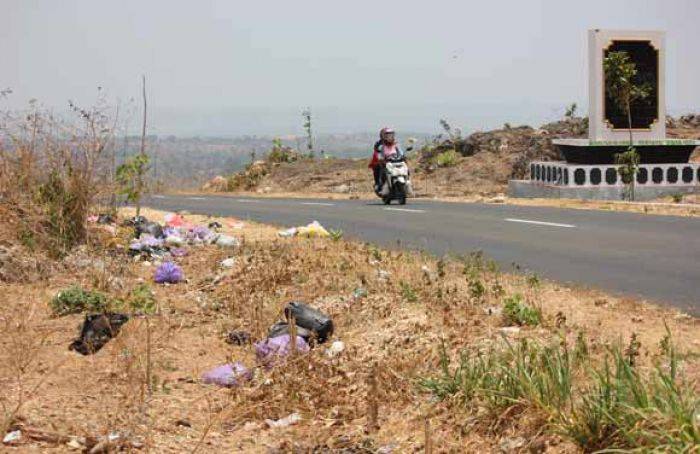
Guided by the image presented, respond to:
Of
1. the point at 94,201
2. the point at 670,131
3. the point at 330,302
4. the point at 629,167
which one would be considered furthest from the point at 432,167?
the point at 330,302

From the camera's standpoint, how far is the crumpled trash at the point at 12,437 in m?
5.52

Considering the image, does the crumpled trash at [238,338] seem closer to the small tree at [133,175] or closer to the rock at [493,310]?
the rock at [493,310]

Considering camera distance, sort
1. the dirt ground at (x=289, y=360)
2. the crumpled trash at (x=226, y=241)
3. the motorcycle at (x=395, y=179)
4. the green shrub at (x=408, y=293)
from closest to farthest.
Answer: the dirt ground at (x=289, y=360), the green shrub at (x=408, y=293), the crumpled trash at (x=226, y=241), the motorcycle at (x=395, y=179)

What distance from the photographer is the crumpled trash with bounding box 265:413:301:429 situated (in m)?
6.10

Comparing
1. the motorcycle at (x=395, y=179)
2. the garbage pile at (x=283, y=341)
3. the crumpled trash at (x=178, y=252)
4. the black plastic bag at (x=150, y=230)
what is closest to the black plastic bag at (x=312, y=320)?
the garbage pile at (x=283, y=341)

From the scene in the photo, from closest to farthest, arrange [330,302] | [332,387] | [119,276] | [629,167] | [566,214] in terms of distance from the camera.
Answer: [332,387], [330,302], [119,276], [566,214], [629,167]

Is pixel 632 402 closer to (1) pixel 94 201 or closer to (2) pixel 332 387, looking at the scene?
(2) pixel 332 387

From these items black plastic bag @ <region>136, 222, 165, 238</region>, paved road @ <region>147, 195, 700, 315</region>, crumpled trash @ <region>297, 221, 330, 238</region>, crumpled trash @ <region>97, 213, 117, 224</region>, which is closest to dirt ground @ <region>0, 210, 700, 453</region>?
paved road @ <region>147, 195, 700, 315</region>

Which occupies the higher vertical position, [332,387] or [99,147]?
[99,147]

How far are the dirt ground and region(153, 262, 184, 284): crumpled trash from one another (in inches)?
9.5

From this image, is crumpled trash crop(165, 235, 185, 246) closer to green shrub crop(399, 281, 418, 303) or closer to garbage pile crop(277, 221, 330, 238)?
Result: garbage pile crop(277, 221, 330, 238)

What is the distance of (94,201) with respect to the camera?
12.1 meters

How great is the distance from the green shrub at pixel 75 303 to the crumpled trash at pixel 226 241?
13.3 ft

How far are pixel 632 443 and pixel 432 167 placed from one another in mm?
31125
